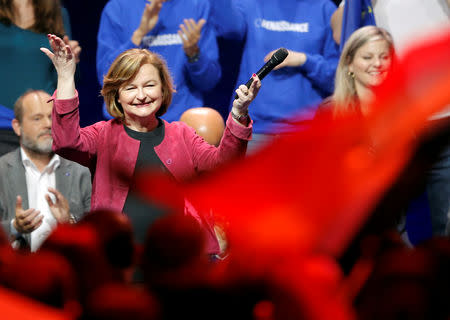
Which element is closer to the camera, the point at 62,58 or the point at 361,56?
the point at 62,58

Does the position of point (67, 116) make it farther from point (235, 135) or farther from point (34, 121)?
point (34, 121)

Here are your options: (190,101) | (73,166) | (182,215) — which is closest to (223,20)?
(190,101)

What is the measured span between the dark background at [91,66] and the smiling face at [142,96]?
1250 millimetres

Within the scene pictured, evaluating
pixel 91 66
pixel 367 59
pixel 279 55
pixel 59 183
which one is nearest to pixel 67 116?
pixel 279 55

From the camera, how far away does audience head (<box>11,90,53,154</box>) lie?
1764mm

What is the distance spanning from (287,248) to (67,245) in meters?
0.12

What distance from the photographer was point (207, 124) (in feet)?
5.73

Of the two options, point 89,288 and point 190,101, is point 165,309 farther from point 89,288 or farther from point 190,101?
point 190,101

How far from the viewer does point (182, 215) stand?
35 centimetres

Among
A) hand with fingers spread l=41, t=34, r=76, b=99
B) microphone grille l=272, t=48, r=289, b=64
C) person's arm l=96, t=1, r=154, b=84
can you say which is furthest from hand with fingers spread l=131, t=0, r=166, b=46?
microphone grille l=272, t=48, r=289, b=64

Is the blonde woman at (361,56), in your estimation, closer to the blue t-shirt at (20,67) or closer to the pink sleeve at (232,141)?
the pink sleeve at (232,141)

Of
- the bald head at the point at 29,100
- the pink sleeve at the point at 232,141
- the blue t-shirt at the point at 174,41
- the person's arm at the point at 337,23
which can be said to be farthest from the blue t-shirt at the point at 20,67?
the person's arm at the point at 337,23

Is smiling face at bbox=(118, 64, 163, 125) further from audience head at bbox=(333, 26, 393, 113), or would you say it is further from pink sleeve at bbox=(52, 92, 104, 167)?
audience head at bbox=(333, 26, 393, 113)

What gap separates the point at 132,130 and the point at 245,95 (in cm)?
37
